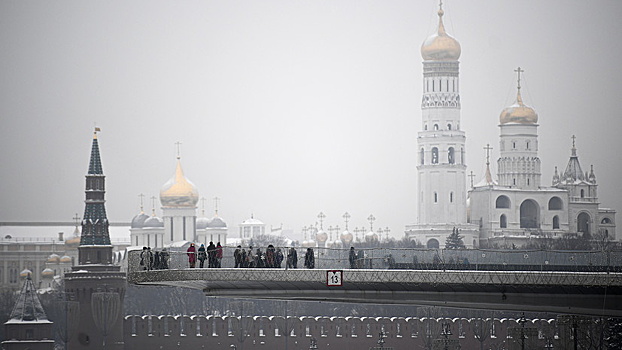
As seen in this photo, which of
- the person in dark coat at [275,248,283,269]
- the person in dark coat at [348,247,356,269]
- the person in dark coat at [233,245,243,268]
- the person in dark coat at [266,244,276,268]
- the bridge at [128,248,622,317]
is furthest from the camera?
the person in dark coat at [233,245,243,268]

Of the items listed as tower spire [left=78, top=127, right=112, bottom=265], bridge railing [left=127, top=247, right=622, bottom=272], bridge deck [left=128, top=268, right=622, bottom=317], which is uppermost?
tower spire [left=78, top=127, right=112, bottom=265]

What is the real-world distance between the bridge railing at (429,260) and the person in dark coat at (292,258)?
79mm

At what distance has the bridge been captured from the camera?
2480 inches

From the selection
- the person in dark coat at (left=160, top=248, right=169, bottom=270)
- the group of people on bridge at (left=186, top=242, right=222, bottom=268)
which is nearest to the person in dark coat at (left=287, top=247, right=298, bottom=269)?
the group of people on bridge at (left=186, top=242, right=222, bottom=268)

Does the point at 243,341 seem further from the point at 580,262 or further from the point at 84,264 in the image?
the point at 580,262

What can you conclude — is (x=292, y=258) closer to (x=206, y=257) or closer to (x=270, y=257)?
(x=270, y=257)

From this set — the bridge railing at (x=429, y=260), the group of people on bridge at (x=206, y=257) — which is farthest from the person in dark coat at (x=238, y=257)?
the group of people on bridge at (x=206, y=257)

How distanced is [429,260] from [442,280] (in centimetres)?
253

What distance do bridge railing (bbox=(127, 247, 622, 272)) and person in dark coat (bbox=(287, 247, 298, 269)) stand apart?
0.08 m

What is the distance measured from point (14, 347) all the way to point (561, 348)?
138ft

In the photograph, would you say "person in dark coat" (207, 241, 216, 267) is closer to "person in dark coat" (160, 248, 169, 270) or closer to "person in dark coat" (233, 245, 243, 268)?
"person in dark coat" (233, 245, 243, 268)

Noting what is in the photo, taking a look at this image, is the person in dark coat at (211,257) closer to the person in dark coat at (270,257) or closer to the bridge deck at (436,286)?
the bridge deck at (436,286)

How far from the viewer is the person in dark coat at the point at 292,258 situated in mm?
66062

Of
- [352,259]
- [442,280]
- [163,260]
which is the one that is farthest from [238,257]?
[442,280]
